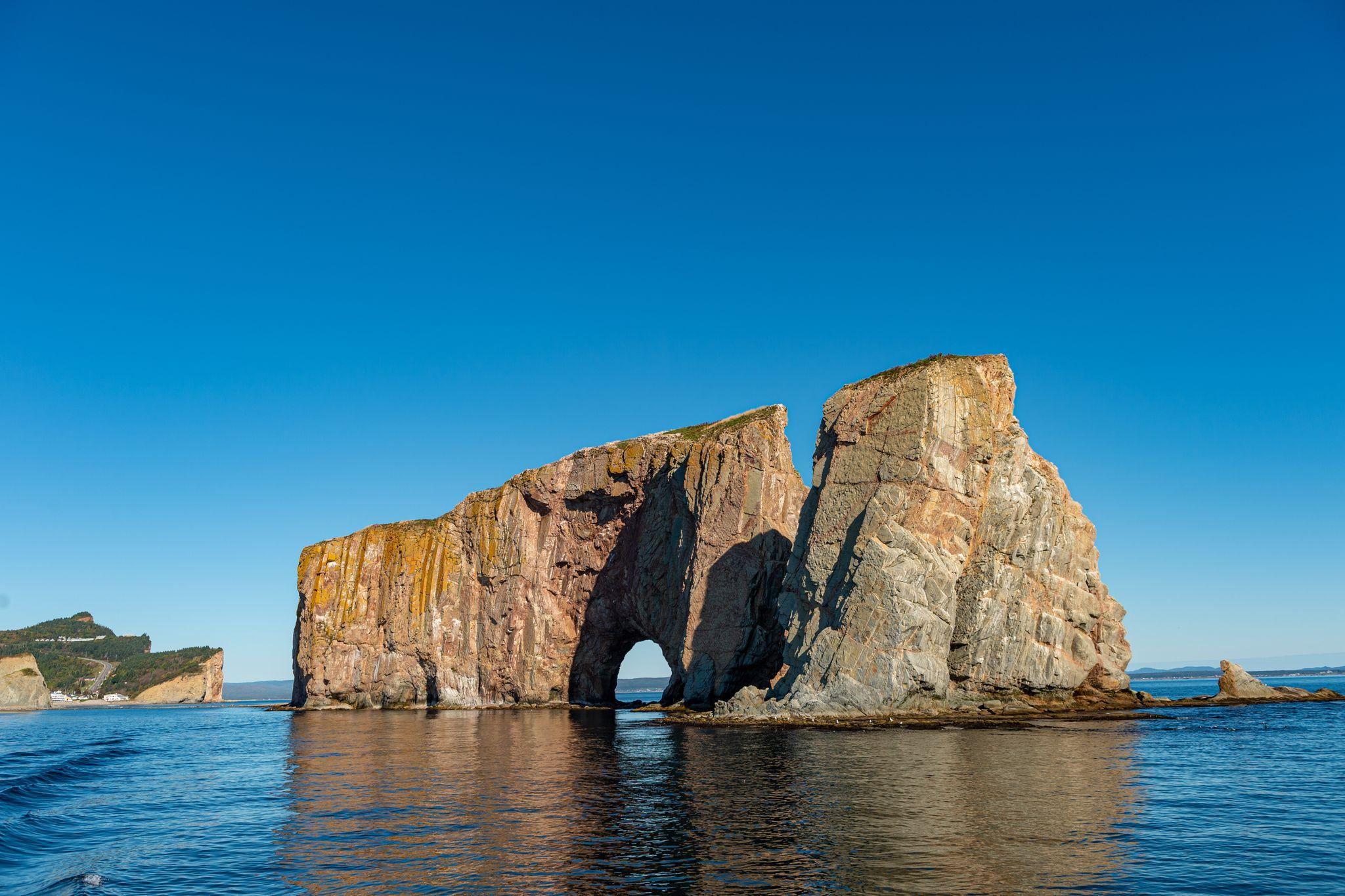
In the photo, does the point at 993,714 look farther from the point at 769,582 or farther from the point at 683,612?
the point at 683,612

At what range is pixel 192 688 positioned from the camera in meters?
186

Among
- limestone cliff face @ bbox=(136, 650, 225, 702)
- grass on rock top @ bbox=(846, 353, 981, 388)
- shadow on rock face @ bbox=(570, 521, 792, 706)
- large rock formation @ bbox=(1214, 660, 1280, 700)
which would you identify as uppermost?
grass on rock top @ bbox=(846, 353, 981, 388)

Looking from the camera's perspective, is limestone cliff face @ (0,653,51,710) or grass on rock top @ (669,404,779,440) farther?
limestone cliff face @ (0,653,51,710)

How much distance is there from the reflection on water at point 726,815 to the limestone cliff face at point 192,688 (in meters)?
170

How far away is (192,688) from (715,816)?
7829 inches

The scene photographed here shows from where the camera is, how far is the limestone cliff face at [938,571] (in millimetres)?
55594

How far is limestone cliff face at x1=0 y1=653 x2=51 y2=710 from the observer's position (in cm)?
14162

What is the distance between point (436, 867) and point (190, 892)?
5.06 metres

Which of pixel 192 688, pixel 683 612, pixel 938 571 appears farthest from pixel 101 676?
pixel 938 571

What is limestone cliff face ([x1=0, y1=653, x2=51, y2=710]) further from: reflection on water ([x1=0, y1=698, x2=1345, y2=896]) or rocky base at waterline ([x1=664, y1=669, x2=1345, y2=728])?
rocky base at waterline ([x1=664, y1=669, x2=1345, y2=728])

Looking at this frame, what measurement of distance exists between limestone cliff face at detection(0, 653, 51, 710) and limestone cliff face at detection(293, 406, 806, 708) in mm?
70538

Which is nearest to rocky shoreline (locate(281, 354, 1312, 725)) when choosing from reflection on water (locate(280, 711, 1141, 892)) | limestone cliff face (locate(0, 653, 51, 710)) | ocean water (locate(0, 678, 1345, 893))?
ocean water (locate(0, 678, 1345, 893))

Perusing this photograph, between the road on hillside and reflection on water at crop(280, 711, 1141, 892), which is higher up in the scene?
reflection on water at crop(280, 711, 1141, 892)

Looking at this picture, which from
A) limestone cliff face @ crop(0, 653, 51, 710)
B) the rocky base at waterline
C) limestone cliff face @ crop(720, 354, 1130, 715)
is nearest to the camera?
the rocky base at waterline
